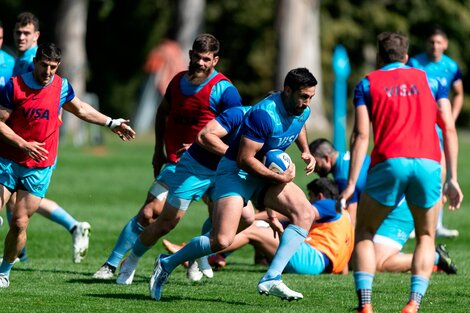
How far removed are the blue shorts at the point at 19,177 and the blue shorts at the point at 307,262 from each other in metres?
2.68

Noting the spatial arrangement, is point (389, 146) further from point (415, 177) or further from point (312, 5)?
point (312, 5)

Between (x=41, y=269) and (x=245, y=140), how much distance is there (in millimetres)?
3437

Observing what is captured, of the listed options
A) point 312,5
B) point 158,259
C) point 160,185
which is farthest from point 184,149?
point 312,5

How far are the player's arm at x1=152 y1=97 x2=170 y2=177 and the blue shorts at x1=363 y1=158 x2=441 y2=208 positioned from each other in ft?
9.32

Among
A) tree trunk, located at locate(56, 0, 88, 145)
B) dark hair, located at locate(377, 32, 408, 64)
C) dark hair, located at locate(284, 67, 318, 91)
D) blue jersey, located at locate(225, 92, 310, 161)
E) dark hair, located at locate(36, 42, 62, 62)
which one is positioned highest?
dark hair, located at locate(377, 32, 408, 64)

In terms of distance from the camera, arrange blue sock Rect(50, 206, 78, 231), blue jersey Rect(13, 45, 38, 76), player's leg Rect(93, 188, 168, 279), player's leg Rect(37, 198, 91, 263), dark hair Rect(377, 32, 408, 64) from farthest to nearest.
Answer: blue sock Rect(50, 206, 78, 231)
player's leg Rect(37, 198, 91, 263)
blue jersey Rect(13, 45, 38, 76)
player's leg Rect(93, 188, 168, 279)
dark hair Rect(377, 32, 408, 64)

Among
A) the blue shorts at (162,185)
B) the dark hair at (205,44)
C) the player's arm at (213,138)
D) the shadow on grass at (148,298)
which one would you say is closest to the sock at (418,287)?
the shadow on grass at (148,298)

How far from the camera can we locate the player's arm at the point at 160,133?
10430mm

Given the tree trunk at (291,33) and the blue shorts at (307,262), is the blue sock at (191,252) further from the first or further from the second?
the tree trunk at (291,33)

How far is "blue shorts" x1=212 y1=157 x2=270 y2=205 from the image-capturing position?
8.98 m

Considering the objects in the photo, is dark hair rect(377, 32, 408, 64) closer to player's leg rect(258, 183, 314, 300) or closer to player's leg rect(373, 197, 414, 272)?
player's leg rect(258, 183, 314, 300)

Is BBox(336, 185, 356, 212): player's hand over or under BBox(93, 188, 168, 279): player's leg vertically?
over

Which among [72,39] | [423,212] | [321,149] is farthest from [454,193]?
[72,39]

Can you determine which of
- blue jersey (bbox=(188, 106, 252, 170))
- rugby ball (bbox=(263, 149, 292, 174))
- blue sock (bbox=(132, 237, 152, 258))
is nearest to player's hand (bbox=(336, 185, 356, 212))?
rugby ball (bbox=(263, 149, 292, 174))
